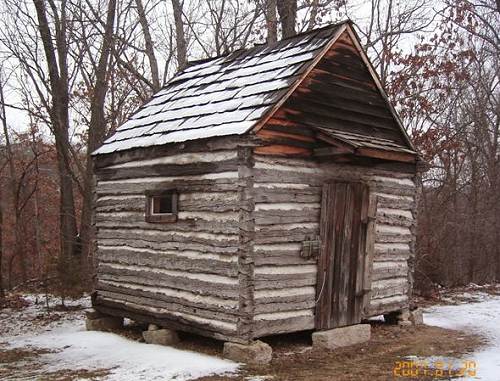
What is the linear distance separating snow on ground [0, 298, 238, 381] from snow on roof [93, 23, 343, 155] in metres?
3.11

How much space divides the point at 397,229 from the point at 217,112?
13.1 feet

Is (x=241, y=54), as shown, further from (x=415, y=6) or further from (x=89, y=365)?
(x=415, y=6)

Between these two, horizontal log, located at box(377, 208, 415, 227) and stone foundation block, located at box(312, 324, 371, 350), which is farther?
horizontal log, located at box(377, 208, 415, 227)

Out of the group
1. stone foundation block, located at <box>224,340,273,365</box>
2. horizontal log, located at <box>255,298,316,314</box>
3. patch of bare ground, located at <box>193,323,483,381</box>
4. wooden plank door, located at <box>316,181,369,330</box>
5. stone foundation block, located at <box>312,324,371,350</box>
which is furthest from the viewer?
wooden plank door, located at <box>316,181,369,330</box>

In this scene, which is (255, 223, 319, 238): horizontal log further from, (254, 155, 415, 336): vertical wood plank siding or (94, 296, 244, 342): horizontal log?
(94, 296, 244, 342): horizontal log

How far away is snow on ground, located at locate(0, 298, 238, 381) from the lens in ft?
23.0

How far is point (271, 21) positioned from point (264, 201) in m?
11.9

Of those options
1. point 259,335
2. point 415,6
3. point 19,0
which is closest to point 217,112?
point 259,335

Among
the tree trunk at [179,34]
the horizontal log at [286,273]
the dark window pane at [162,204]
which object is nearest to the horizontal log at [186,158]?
the dark window pane at [162,204]

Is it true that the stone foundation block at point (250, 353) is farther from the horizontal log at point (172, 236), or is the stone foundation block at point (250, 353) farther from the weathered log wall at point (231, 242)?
the horizontal log at point (172, 236)

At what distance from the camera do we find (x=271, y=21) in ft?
59.4

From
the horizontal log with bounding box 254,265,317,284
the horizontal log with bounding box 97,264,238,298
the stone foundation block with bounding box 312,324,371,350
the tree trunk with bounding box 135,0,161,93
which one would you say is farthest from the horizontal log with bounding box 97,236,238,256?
the tree trunk with bounding box 135,0,161,93

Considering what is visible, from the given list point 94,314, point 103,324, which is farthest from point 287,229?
point 94,314

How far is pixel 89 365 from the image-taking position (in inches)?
304
